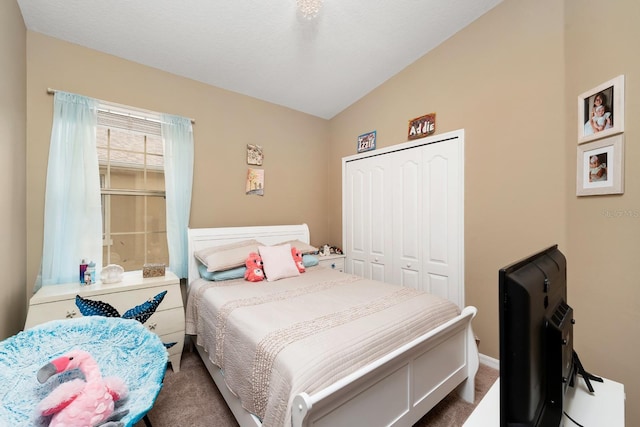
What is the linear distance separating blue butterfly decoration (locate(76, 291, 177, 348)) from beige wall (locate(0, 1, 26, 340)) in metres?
0.38

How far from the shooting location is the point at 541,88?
1925 mm

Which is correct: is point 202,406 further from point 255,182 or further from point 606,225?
point 606,225

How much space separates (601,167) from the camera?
1.51 metres

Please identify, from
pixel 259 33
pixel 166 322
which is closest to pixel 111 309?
pixel 166 322

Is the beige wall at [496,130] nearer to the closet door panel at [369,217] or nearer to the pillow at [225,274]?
the closet door panel at [369,217]

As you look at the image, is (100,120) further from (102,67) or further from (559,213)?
(559,213)

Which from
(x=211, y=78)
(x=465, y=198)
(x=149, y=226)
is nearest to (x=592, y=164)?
(x=465, y=198)

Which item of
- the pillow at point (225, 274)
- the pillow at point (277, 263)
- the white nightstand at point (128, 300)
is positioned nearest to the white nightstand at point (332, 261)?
the pillow at point (277, 263)

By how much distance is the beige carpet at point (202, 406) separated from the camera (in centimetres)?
162

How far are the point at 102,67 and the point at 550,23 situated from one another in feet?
11.9

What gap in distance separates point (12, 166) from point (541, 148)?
3.70 metres

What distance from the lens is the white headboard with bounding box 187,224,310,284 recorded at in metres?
2.57

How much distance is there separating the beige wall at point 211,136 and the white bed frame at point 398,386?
5.29 ft

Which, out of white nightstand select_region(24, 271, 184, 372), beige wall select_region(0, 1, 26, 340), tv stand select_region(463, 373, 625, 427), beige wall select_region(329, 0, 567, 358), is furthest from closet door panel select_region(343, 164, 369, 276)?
beige wall select_region(0, 1, 26, 340)
